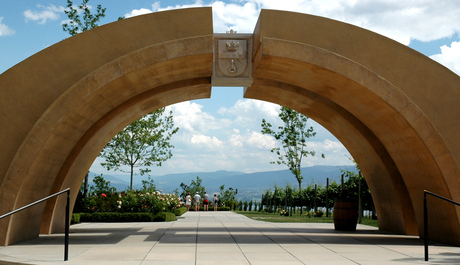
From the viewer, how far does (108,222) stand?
52.6ft

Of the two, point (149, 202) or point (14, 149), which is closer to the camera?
point (14, 149)

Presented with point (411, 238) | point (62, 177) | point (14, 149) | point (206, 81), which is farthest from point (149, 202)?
point (411, 238)

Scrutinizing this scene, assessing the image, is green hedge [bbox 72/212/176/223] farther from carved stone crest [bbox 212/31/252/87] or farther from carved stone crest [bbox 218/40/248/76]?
carved stone crest [bbox 218/40/248/76]

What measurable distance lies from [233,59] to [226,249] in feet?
14.8

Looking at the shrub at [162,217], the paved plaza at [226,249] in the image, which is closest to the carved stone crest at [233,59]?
the paved plaza at [226,249]

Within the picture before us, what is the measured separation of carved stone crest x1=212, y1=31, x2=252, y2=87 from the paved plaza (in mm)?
3925

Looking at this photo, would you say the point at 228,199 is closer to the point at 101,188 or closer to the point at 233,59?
the point at 101,188

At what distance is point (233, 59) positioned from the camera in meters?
10.2

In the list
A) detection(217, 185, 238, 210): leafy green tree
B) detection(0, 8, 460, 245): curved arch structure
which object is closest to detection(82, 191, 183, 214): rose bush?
detection(0, 8, 460, 245): curved arch structure

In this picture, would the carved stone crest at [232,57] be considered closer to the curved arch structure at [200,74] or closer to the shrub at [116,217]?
the curved arch structure at [200,74]

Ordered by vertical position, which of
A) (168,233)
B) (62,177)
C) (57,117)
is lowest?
(168,233)

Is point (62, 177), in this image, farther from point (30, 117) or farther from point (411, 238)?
point (411, 238)

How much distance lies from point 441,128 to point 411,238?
3.13 m

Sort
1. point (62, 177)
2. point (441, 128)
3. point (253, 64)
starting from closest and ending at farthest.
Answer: point (441, 128) → point (253, 64) → point (62, 177)
